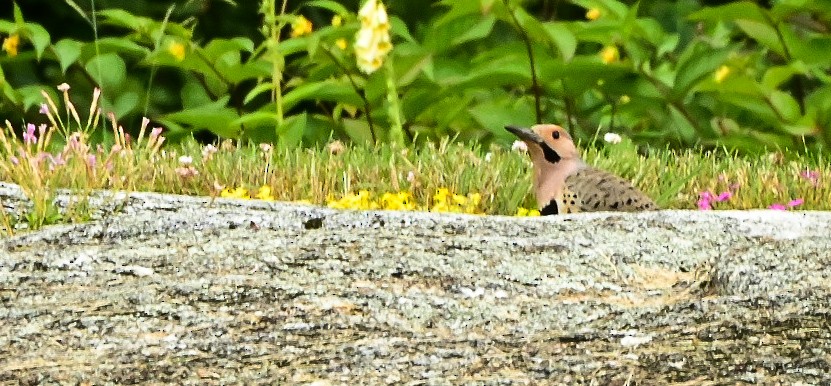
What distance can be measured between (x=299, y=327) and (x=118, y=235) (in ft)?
3.24

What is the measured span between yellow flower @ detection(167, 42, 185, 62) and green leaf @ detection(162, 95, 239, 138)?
27 centimetres

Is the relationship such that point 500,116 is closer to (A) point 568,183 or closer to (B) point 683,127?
(B) point 683,127

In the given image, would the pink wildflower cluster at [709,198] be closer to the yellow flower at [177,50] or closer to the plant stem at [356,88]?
the plant stem at [356,88]

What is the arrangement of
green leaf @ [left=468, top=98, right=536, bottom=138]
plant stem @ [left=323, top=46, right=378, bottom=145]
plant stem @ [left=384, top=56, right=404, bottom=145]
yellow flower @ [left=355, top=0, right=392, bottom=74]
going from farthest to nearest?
plant stem @ [left=323, top=46, right=378, bottom=145], green leaf @ [left=468, top=98, right=536, bottom=138], plant stem @ [left=384, top=56, right=404, bottom=145], yellow flower @ [left=355, top=0, right=392, bottom=74]

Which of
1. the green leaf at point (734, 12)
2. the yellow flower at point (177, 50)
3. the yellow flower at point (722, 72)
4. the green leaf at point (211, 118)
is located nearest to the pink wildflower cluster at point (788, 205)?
the green leaf at point (734, 12)

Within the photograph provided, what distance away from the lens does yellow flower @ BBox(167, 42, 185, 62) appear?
6.17m

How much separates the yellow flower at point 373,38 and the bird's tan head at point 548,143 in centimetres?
110

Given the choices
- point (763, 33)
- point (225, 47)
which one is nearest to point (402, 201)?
point (225, 47)

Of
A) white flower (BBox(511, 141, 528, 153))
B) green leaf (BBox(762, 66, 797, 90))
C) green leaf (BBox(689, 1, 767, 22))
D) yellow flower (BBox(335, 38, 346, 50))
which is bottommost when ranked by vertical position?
white flower (BBox(511, 141, 528, 153))

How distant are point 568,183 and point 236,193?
1.19 meters

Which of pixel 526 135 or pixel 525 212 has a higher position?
pixel 526 135

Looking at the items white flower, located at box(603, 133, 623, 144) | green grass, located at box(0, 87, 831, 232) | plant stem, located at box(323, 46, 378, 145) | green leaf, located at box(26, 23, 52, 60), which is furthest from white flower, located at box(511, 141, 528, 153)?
green leaf, located at box(26, 23, 52, 60)

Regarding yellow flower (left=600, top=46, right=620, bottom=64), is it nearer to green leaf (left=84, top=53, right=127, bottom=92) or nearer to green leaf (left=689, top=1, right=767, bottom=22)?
green leaf (left=689, top=1, right=767, bottom=22)

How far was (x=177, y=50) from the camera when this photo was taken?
6230 millimetres
